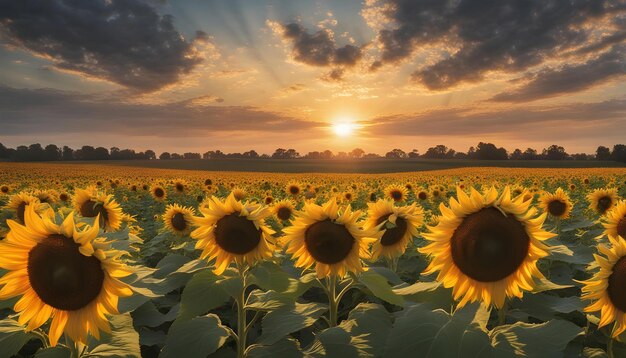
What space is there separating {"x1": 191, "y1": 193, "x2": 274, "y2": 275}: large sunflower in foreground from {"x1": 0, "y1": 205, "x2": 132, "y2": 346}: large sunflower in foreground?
1.12 metres

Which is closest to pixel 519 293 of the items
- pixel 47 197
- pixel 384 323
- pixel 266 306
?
pixel 384 323

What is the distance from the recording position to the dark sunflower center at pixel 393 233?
5.11 meters

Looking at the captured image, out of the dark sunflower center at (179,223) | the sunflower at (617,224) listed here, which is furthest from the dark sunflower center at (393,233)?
the dark sunflower center at (179,223)

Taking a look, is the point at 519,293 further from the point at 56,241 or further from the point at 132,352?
the point at 56,241

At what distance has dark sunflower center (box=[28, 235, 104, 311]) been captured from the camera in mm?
2652

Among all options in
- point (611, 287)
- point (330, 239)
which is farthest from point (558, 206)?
point (330, 239)

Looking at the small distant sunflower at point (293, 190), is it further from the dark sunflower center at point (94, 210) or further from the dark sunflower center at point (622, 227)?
the dark sunflower center at point (622, 227)

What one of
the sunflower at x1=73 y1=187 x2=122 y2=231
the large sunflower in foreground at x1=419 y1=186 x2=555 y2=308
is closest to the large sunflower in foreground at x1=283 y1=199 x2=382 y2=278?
the large sunflower in foreground at x1=419 y1=186 x2=555 y2=308

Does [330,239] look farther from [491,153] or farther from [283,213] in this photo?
[491,153]

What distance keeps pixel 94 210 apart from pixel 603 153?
511 feet

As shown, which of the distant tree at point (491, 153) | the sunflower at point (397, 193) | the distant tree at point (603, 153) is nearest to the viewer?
the sunflower at point (397, 193)

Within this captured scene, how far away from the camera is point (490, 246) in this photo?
289cm

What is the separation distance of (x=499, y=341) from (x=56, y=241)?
2.77m

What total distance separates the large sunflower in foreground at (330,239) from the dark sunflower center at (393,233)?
4.06 feet
